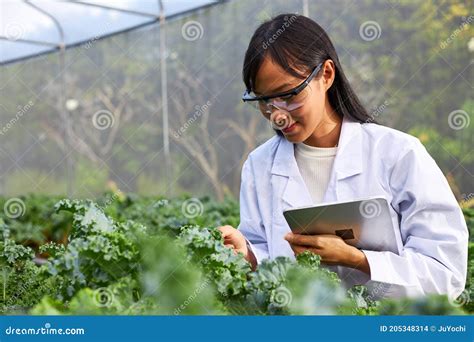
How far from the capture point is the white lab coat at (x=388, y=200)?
6.39 feet

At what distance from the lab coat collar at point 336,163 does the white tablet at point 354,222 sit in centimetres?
26

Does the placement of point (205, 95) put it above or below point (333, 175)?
above

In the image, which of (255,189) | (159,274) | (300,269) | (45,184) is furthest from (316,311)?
(45,184)

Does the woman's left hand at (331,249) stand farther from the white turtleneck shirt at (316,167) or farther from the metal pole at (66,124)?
the metal pole at (66,124)

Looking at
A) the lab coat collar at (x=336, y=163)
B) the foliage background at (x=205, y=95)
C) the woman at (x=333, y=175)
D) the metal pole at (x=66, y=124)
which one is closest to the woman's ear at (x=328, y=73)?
the woman at (x=333, y=175)

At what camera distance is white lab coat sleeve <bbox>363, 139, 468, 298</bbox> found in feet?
6.33

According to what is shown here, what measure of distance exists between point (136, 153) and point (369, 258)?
835 cm

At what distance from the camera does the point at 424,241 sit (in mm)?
1976

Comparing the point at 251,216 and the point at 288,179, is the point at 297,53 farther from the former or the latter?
the point at 251,216

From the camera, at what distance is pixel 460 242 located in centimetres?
197

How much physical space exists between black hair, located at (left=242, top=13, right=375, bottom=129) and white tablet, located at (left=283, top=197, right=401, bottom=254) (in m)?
0.43

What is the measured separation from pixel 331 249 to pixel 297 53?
0.57 metres

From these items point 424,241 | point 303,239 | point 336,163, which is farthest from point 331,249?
point 336,163

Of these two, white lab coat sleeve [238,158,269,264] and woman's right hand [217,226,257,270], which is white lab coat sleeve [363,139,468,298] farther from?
white lab coat sleeve [238,158,269,264]
